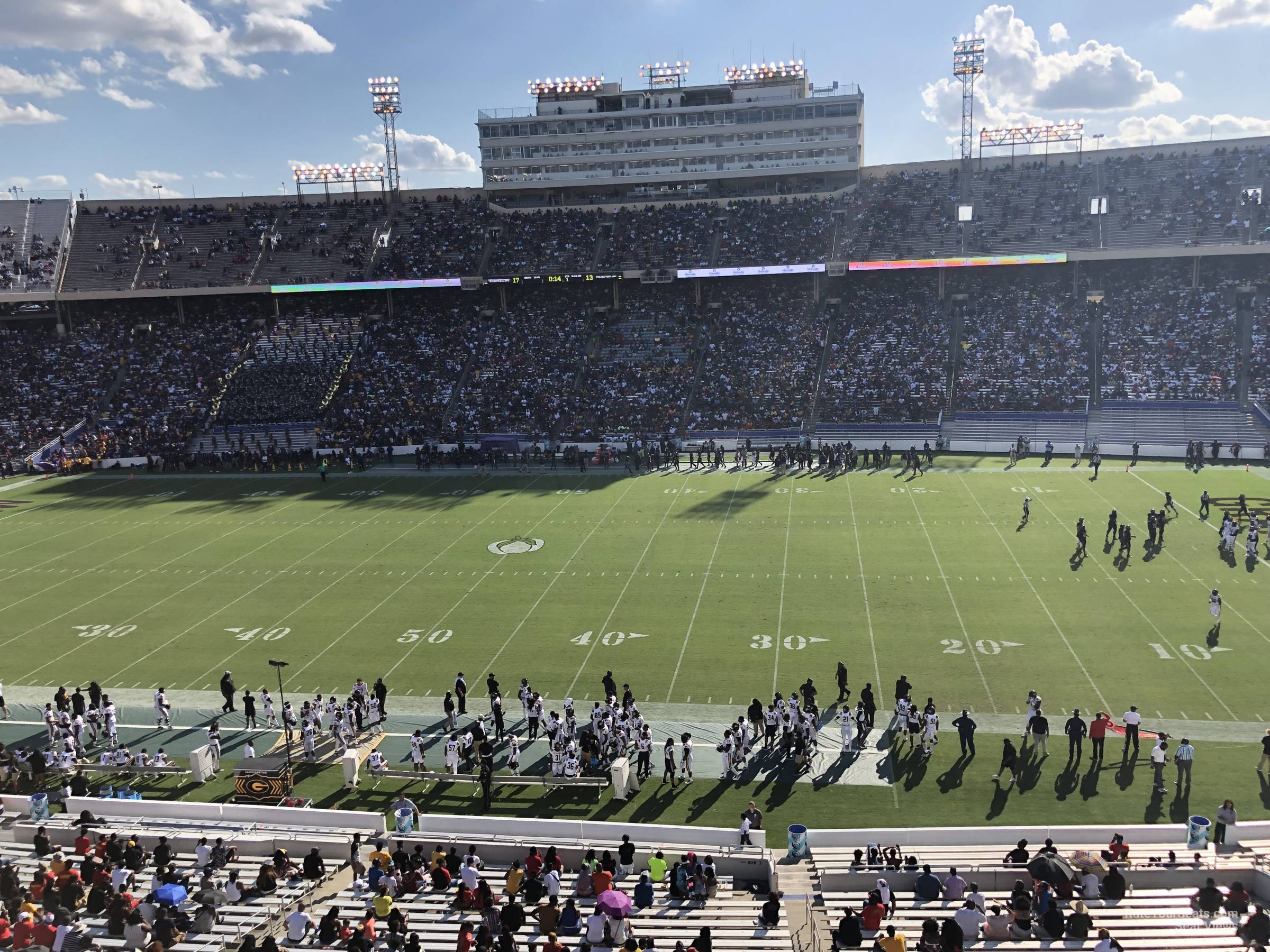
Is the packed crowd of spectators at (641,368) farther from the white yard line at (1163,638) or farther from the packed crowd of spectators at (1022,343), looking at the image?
the white yard line at (1163,638)

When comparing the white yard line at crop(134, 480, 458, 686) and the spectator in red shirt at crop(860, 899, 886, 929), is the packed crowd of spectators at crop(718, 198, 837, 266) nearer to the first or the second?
the white yard line at crop(134, 480, 458, 686)

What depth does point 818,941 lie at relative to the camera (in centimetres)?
1147

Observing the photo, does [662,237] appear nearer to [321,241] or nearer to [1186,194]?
[321,241]

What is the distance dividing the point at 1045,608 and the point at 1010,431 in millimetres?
23457

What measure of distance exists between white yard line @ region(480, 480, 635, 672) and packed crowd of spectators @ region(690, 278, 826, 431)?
12216mm

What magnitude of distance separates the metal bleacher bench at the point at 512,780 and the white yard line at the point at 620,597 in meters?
2.76

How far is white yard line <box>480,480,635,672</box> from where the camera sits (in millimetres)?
22797

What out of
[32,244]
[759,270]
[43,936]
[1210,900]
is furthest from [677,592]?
[32,244]

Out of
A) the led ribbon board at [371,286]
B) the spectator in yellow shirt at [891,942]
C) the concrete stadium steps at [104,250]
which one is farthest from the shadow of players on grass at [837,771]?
the concrete stadium steps at [104,250]

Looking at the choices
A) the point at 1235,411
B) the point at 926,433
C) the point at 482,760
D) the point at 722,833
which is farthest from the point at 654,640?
the point at 1235,411

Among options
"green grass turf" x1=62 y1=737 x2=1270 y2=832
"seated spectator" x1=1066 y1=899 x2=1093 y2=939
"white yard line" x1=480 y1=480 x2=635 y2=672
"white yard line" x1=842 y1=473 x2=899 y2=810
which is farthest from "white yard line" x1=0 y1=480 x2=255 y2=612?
"seated spectator" x1=1066 y1=899 x2=1093 y2=939

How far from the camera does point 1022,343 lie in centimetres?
5091

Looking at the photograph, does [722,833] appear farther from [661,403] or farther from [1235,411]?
[1235,411]

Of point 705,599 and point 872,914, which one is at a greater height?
point 705,599
